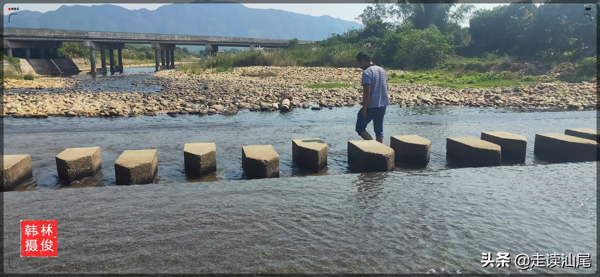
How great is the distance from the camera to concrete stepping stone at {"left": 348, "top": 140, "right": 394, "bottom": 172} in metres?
6.21

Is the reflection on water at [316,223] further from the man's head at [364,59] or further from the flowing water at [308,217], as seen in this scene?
the man's head at [364,59]

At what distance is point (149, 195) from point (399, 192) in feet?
10.8

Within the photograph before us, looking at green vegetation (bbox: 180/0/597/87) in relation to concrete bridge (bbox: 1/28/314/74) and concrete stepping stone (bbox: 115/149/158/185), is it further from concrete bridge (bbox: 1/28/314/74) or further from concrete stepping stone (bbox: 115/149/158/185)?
concrete stepping stone (bbox: 115/149/158/185)

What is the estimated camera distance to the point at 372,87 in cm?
714

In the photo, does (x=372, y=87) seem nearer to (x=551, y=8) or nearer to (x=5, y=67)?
(x=551, y=8)

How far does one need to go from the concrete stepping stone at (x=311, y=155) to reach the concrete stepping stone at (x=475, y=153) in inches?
91.0

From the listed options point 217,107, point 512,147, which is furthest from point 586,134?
point 217,107

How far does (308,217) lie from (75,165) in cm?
355

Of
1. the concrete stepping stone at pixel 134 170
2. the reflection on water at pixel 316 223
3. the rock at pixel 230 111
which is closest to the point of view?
the reflection on water at pixel 316 223

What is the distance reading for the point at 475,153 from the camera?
6.67 meters

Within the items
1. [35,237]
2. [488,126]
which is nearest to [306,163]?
[35,237]

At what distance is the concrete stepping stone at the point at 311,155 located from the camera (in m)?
6.35

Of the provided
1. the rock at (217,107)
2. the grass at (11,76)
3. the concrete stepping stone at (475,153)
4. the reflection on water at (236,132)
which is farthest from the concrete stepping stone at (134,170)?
the grass at (11,76)

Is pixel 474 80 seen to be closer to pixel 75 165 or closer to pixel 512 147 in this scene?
pixel 512 147
